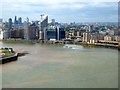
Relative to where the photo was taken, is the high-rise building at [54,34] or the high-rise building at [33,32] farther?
the high-rise building at [33,32]

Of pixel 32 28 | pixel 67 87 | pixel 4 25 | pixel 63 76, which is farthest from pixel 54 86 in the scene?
pixel 4 25

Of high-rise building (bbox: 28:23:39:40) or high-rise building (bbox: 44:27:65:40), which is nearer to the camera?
high-rise building (bbox: 44:27:65:40)

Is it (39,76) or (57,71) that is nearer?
(39,76)

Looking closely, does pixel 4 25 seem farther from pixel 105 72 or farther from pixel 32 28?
pixel 105 72

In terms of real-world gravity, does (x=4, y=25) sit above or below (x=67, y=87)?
above

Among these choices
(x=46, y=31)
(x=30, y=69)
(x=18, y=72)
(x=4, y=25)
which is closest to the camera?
(x=18, y=72)

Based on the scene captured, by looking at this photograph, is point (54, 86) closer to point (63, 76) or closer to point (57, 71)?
point (63, 76)

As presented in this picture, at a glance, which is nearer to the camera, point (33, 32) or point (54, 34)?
point (54, 34)

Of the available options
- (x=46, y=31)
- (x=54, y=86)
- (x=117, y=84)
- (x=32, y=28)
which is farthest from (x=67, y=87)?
(x=32, y=28)

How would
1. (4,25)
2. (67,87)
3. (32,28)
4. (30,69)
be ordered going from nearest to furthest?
(67,87)
(30,69)
(32,28)
(4,25)
